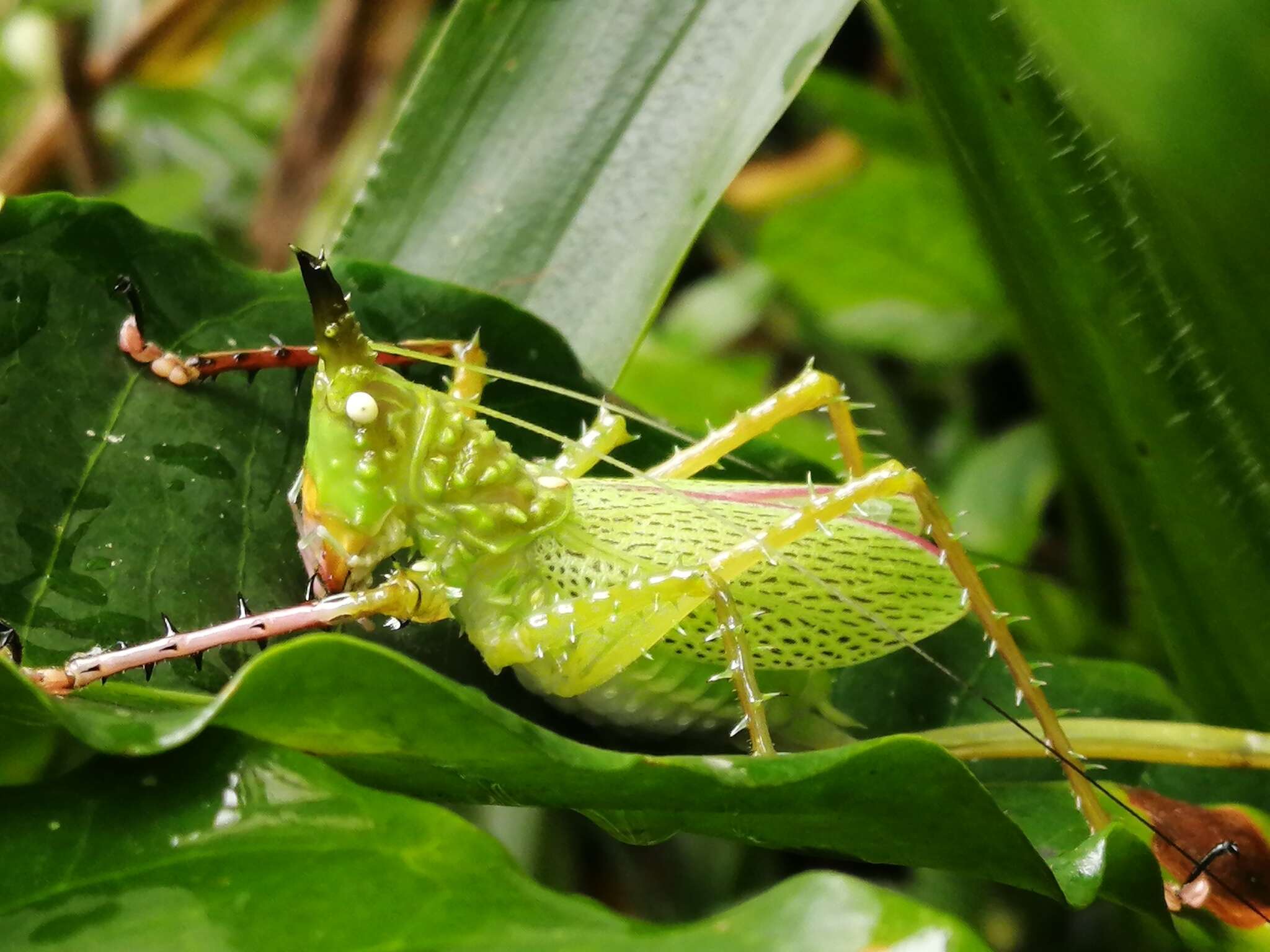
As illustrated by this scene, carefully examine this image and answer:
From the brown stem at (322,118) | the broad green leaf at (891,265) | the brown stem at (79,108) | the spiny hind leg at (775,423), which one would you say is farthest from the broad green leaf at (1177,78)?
the brown stem at (79,108)

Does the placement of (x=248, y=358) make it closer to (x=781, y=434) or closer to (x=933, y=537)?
(x=933, y=537)

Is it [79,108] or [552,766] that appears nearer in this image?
[552,766]

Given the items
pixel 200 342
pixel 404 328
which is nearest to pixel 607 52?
pixel 404 328

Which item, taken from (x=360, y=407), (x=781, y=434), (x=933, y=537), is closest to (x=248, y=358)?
(x=360, y=407)

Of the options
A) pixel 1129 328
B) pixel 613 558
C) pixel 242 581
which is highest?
pixel 1129 328

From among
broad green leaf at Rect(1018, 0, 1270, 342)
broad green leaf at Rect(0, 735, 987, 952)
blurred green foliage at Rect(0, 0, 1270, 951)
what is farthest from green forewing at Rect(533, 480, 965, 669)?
broad green leaf at Rect(1018, 0, 1270, 342)

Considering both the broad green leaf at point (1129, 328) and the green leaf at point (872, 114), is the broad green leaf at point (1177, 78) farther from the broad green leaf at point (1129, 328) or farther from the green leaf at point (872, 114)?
the green leaf at point (872, 114)
